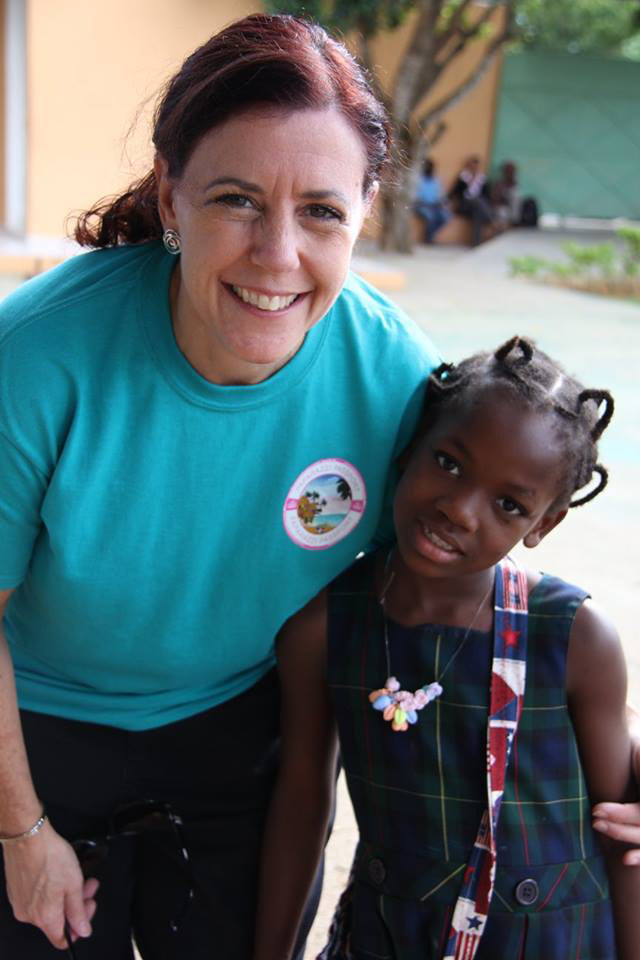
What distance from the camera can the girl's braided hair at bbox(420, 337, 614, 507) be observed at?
62.7 inches

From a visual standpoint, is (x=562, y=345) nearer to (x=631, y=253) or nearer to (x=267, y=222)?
(x=631, y=253)

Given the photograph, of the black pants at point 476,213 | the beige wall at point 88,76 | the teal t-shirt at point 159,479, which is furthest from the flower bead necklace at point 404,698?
the black pants at point 476,213

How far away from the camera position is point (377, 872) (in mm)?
1692

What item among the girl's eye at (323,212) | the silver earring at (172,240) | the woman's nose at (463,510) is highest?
the girl's eye at (323,212)

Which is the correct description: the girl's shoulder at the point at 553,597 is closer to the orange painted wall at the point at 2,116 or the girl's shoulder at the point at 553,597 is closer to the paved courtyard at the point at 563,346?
the paved courtyard at the point at 563,346

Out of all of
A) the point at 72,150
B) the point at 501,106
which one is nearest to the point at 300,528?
the point at 72,150

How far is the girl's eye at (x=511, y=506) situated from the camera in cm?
159

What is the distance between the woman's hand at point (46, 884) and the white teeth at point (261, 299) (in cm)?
92

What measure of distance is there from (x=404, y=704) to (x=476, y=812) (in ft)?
0.63

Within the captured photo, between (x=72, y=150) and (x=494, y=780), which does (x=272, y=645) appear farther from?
(x=72, y=150)

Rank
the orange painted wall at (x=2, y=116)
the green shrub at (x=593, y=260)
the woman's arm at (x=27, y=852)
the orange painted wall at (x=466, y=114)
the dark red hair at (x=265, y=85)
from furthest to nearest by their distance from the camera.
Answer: the orange painted wall at (x=466, y=114) < the green shrub at (x=593, y=260) < the orange painted wall at (x=2, y=116) < the woman's arm at (x=27, y=852) < the dark red hair at (x=265, y=85)

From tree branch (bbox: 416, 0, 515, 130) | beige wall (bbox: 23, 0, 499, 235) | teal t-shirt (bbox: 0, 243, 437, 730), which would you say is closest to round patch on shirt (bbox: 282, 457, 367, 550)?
teal t-shirt (bbox: 0, 243, 437, 730)

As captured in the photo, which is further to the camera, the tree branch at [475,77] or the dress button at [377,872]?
the tree branch at [475,77]

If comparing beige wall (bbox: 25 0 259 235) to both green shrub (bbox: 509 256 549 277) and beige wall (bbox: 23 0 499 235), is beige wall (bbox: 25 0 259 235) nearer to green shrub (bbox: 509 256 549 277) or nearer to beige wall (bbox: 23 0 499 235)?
beige wall (bbox: 23 0 499 235)
